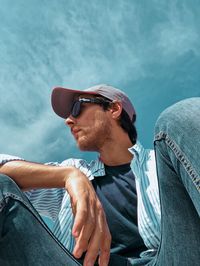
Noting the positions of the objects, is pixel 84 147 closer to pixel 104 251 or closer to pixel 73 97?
pixel 73 97

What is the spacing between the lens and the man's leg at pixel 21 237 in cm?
174

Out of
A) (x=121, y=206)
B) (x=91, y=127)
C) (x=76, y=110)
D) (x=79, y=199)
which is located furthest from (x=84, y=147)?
(x=79, y=199)

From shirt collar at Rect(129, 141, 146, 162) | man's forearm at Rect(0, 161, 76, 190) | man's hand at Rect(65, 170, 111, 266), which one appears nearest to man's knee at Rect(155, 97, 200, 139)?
man's hand at Rect(65, 170, 111, 266)

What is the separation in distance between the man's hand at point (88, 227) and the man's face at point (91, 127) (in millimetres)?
1917

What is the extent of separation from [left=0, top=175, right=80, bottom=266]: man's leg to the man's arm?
0.46 feet

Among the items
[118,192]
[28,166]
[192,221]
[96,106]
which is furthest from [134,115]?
[192,221]

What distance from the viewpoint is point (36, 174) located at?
2377mm

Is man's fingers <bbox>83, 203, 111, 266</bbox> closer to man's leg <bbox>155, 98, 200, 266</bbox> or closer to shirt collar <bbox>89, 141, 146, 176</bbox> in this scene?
man's leg <bbox>155, 98, 200, 266</bbox>

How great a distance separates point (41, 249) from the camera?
1.75m

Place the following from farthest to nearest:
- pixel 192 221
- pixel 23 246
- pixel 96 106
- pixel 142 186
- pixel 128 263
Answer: pixel 96 106
pixel 142 186
pixel 128 263
pixel 192 221
pixel 23 246

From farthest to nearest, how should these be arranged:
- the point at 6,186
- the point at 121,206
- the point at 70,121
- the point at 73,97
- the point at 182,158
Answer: the point at 73,97 → the point at 70,121 → the point at 121,206 → the point at 6,186 → the point at 182,158

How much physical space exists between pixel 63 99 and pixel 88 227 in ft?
9.30

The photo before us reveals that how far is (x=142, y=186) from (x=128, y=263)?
831 mm

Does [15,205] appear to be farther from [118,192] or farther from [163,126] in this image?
[118,192]
